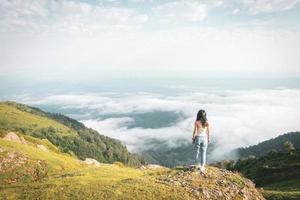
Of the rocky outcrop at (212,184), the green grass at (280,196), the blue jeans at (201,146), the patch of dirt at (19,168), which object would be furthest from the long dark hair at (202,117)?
the patch of dirt at (19,168)

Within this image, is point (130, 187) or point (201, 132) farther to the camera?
point (201, 132)

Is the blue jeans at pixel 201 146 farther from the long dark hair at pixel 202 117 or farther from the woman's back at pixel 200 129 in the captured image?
the long dark hair at pixel 202 117

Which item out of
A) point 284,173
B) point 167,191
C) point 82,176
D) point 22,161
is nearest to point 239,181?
point 167,191

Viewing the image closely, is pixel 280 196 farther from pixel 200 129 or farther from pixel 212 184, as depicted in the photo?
pixel 200 129

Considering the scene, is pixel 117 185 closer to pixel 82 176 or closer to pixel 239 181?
pixel 82 176

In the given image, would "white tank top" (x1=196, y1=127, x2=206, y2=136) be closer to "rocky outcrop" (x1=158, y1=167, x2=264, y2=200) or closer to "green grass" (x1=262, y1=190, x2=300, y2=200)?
"rocky outcrop" (x1=158, y1=167, x2=264, y2=200)

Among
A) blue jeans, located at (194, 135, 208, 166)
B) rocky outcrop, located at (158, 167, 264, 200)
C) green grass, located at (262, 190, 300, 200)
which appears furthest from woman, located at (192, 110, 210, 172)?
green grass, located at (262, 190, 300, 200)

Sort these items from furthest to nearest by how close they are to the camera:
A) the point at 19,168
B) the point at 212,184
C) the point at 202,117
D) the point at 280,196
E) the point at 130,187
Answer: the point at 19,168 → the point at 280,196 → the point at 212,184 → the point at 202,117 → the point at 130,187

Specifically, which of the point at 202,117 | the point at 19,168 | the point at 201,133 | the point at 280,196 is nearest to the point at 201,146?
Answer: the point at 201,133

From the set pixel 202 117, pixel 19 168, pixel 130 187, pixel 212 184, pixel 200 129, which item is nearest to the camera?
pixel 130 187

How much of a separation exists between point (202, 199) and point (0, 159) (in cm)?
2796

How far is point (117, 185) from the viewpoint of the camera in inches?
1313

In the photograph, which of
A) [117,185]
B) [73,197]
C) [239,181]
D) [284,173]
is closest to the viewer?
[73,197]

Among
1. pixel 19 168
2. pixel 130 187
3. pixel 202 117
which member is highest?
pixel 202 117
